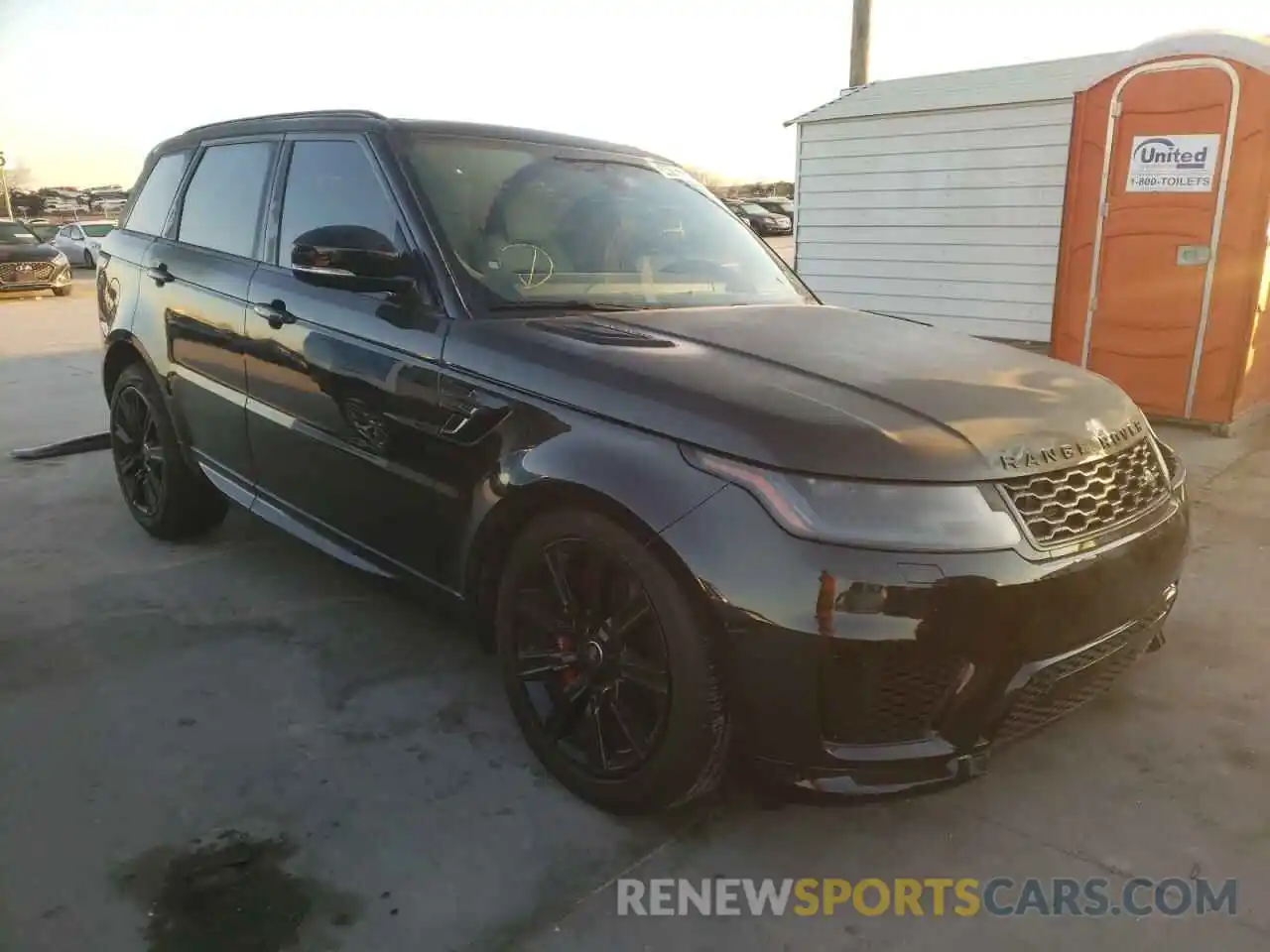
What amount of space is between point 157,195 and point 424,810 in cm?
342

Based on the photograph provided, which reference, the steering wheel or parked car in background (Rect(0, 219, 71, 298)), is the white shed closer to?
the steering wheel

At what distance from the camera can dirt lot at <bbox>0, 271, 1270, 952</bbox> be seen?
7.13ft

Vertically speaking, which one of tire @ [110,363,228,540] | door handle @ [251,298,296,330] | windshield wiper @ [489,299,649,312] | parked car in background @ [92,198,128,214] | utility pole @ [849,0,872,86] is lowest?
tire @ [110,363,228,540]

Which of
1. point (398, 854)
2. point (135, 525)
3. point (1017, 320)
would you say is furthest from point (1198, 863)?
point (1017, 320)

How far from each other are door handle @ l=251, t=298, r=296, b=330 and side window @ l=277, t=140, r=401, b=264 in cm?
18

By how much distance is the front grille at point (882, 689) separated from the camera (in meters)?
2.03

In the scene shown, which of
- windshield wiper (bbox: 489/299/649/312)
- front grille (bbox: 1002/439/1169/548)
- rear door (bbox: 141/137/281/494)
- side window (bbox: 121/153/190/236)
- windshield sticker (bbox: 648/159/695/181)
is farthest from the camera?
side window (bbox: 121/153/190/236)

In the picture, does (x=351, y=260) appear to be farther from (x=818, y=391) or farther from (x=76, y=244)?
(x=76, y=244)

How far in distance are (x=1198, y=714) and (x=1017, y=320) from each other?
7488 mm

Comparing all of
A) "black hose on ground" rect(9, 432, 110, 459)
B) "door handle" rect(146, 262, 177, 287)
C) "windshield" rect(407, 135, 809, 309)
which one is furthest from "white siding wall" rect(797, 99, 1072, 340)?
"door handle" rect(146, 262, 177, 287)

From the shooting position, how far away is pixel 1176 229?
6465mm

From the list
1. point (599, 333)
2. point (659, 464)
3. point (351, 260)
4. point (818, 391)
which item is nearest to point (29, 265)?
point (351, 260)

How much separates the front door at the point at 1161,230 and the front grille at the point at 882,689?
562 cm

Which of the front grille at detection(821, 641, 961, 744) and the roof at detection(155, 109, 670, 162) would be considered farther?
the roof at detection(155, 109, 670, 162)
